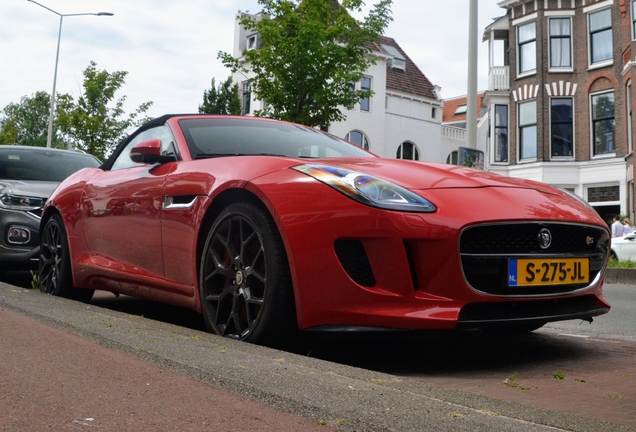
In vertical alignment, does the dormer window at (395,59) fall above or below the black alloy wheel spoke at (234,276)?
above

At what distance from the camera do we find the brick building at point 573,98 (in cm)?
2697

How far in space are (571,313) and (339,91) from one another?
64.7ft

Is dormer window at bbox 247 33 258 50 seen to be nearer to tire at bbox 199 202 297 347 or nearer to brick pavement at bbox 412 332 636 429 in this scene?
tire at bbox 199 202 297 347

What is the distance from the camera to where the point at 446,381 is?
3.44 m

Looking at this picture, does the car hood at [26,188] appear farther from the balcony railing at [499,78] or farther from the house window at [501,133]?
the balcony railing at [499,78]

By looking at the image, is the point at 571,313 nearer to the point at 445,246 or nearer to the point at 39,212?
the point at 445,246

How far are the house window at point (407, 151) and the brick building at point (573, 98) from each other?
14.5 m

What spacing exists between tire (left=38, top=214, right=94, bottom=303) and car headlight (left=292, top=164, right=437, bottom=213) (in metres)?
2.96

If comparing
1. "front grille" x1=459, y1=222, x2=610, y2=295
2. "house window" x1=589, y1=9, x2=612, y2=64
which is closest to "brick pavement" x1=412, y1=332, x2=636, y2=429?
"front grille" x1=459, y1=222, x2=610, y2=295

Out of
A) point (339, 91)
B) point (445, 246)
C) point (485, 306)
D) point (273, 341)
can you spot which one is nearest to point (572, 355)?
point (485, 306)

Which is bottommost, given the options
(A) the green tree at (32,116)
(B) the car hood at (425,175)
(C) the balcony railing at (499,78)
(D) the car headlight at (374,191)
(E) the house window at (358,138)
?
(D) the car headlight at (374,191)

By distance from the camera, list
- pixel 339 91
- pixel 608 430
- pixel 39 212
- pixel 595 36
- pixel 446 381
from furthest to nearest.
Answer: pixel 595 36
pixel 339 91
pixel 39 212
pixel 446 381
pixel 608 430

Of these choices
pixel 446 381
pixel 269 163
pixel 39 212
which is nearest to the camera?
pixel 446 381

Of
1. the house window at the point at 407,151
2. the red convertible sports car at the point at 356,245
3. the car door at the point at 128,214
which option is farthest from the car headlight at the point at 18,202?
the house window at the point at 407,151
